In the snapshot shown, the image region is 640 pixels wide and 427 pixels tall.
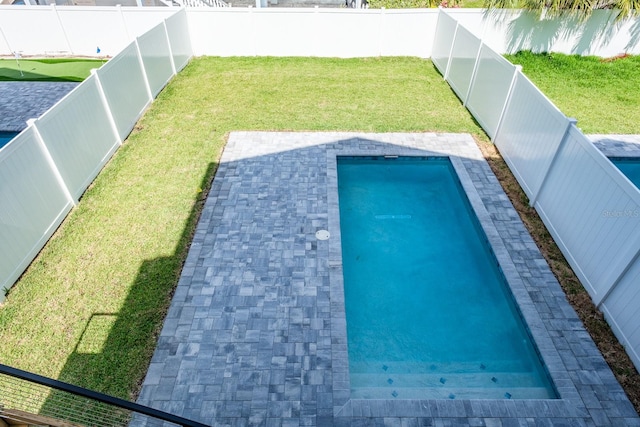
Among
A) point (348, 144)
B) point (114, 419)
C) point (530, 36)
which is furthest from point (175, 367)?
point (530, 36)

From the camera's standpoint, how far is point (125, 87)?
10109mm

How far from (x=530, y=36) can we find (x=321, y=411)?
16244 millimetres

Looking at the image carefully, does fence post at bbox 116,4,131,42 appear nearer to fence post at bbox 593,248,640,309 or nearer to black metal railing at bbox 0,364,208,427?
black metal railing at bbox 0,364,208,427

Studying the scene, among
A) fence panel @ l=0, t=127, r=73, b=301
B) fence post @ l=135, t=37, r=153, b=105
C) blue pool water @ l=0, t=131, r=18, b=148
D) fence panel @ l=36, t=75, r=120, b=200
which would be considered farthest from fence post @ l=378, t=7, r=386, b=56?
blue pool water @ l=0, t=131, r=18, b=148

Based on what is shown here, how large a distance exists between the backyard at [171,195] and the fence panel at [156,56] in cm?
46

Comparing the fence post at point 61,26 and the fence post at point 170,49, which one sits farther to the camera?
the fence post at point 61,26

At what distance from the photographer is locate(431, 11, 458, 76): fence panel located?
13227 millimetres

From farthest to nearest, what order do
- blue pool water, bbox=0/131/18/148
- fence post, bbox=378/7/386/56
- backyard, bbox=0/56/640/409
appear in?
fence post, bbox=378/7/386/56 → blue pool water, bbox=0/131/18/148 → backyard, bbox=0/56/640/409

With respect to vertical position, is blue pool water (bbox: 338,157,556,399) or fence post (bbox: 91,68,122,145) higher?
fence post (bbox: 91,68,122,145)

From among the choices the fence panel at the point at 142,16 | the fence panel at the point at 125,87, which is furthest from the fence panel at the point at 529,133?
the fence panel at the point at 142,16

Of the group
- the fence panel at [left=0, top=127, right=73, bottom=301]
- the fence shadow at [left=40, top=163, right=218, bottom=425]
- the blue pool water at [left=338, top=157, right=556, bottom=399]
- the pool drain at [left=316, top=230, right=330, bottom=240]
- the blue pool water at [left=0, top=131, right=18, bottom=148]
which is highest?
the fence panel at [left=0, top=127, right=73, bottom=301]

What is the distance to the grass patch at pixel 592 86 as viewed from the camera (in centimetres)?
1116

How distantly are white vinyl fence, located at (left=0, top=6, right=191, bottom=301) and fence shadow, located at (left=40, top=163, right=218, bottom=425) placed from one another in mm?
1943

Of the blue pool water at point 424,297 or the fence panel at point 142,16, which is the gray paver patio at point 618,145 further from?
the fence panel at point 142,16
